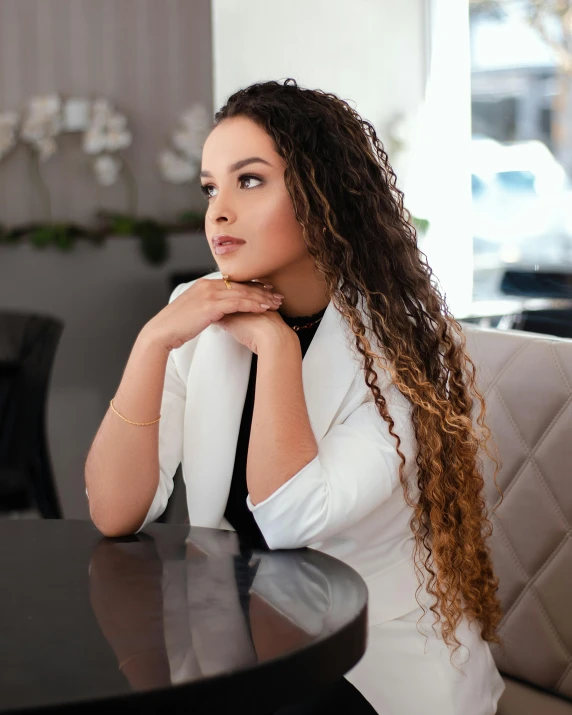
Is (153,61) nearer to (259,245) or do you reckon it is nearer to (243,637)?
(259,245)

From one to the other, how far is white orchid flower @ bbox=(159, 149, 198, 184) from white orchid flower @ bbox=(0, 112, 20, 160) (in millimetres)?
610

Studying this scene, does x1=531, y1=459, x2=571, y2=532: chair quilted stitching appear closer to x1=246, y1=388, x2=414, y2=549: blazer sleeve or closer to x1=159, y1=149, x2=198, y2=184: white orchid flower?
x1=246, y1=388, x2=414, y2=549: blazer sleeve

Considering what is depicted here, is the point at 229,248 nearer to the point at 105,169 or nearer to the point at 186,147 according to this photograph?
the point at 105,169

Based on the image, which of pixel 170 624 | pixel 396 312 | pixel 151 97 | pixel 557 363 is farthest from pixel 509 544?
pixel 151 97

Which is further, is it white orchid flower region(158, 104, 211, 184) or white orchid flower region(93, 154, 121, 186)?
white orchid flower region(158, 104, 211, 184)

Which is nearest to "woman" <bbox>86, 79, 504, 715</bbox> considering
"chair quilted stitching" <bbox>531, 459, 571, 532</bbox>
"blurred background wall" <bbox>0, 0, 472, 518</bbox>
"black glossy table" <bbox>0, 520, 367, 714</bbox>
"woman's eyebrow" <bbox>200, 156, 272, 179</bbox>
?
"woman's eyebrow" <bbox>200, 156, 272, 179</bbox>

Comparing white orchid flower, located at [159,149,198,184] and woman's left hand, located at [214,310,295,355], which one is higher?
white orchid flower, located at [159,149,198,184]

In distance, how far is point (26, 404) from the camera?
121 inches

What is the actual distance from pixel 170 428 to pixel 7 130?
262 cm

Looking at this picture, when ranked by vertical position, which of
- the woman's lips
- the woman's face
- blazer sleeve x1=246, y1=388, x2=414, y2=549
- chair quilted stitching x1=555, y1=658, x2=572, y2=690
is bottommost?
chair quilted stitching x1=555, y1=658, x2=572, y2=690

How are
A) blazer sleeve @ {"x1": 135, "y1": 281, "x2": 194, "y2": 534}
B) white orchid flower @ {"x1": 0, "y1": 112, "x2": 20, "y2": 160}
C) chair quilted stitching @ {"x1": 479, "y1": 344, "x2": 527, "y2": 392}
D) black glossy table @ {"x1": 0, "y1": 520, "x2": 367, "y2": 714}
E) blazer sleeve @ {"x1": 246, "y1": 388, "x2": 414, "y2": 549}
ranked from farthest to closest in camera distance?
white orchid flower @ {"x1": 0, "y1": 112, "x2": 20, "y2": 160}, chair quilted stitching @ {"x1": 479, "y1": 344, "x2": 527, "y2": 392}, blazer sleeve @ {"x1": 135, "y1": 281, "x2": 194, "y2": 534}, blazer sleeve @ {"x1": 246, "y1": 388, "x2": 414, "y2": 549}, black glossy table @ {"x1": 0, "y1": 520, "x2": 367, "y2": 714}

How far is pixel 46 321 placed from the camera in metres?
3.08

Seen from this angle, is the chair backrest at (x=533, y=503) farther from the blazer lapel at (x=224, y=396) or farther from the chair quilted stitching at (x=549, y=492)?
the blazer lapel at (x=224, y=396)

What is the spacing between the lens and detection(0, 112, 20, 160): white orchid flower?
3.68 m
